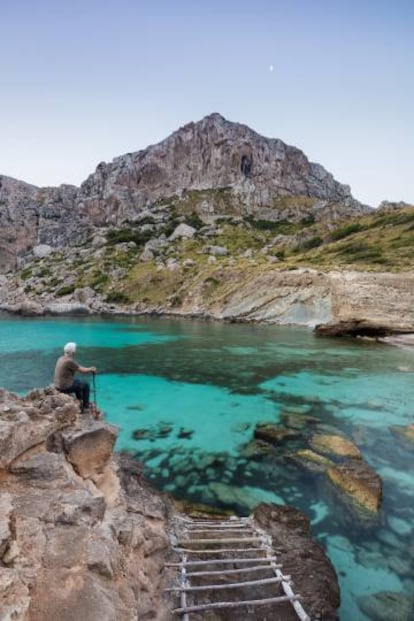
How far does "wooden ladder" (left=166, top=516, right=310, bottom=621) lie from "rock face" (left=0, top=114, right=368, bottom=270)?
144 meters

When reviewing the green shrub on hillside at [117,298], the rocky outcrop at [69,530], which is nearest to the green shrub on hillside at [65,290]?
the green shrub on hillside at [117,298]

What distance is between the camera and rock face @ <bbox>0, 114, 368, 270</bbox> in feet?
495

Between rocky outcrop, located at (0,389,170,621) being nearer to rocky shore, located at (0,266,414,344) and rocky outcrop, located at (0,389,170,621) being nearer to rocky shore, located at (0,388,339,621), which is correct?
rocky shore, located at (0,388,339,621)

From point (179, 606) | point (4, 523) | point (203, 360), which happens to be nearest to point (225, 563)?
point (179, 606)

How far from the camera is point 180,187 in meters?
161

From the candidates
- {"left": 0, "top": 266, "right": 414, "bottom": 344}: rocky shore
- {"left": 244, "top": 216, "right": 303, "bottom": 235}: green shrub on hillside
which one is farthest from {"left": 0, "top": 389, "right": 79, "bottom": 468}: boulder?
{"left": 244, "top": 216, "right": 303, "bottom": 235}: green shrub on hillside

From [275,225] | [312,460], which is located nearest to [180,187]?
[275,225]

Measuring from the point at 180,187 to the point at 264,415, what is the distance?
158m

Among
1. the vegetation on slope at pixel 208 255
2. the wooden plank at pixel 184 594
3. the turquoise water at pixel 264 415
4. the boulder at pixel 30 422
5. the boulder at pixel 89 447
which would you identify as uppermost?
the vegetation on slope at pixel 208 255

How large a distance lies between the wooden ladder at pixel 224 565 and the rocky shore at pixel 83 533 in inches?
9.9

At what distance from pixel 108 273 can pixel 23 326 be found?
41.9 meters

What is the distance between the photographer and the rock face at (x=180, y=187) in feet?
495

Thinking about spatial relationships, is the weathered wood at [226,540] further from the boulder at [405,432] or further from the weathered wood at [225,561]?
the boulder at [405,432]

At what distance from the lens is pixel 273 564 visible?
599 cm
